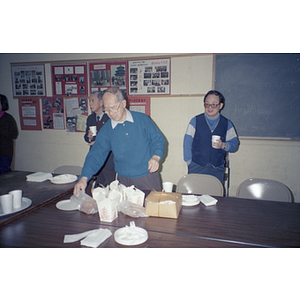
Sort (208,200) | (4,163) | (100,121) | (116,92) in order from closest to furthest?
(208,200)
(116,92)
(100,121)
(4,163)

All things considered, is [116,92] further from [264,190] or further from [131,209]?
[264,190]

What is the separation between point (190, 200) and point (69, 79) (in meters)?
3.33

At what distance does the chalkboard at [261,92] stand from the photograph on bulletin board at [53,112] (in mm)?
2786

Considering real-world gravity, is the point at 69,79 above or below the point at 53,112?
above

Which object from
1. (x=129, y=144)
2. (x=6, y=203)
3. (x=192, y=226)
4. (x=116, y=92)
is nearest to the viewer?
(x=192, y=226)

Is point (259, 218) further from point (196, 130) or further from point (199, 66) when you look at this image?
point (199, 66)

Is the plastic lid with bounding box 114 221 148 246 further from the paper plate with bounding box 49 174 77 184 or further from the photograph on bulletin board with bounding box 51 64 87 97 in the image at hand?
the photograph on bulletin board with bounding box 51 64 87 97

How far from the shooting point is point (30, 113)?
14.2 feet

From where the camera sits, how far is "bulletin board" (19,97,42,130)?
14.0ft

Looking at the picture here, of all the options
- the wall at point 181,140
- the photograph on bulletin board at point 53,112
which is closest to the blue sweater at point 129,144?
the wall at point 181,140

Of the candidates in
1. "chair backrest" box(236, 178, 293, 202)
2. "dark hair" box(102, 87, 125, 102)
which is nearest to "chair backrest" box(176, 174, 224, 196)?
"chair backrest" box(236, 178, 293, 202)

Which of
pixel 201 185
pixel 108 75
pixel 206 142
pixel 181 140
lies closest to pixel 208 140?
pixel 206 142

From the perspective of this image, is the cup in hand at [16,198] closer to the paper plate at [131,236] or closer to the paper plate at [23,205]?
the paper plate at [23,205]

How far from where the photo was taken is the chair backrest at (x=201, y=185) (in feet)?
7.32
